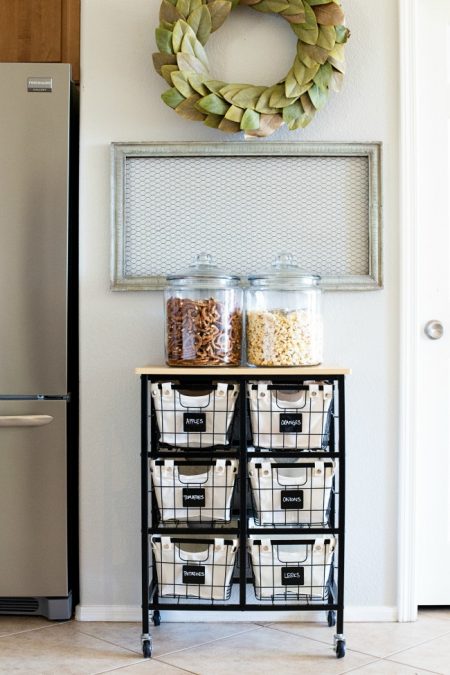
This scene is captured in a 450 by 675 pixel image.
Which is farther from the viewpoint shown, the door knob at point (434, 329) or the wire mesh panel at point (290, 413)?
the door knob at point (434, 329)

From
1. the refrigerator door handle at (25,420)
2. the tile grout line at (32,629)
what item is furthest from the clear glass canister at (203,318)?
the tile grout line at (32,629)

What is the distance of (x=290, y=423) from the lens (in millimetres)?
2271

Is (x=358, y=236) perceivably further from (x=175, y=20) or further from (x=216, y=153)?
(x=175, y=20)

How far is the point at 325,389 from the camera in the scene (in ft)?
7.45

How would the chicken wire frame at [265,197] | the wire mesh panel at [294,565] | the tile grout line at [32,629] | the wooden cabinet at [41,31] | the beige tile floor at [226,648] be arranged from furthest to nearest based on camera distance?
the wooden cabinet at [41,31] < the chicken wire frame at [265,197] < the tile grout line at [32,629] < the wire mesh panel at [294,565] < the beige tile floor at [226,648]

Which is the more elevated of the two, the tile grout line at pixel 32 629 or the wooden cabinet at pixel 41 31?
the wooden cabinet at pixel 41 31

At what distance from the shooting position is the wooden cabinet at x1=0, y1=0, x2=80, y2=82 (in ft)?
9.30

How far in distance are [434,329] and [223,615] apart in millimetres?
1199

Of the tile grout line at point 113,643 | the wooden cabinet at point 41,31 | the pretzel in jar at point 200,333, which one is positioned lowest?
the tile grout line at point 113,643

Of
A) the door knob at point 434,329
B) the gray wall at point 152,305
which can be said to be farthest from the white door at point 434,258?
the gray wall at point 152,305

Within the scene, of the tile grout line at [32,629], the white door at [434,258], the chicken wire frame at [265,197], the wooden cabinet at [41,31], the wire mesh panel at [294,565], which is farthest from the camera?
the wooden cabinet at [41,31]

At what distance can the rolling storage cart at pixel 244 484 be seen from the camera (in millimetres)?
2273

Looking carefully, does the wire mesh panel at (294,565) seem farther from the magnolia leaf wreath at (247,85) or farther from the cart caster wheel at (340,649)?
the magnolia leaf wreath at (247,85)

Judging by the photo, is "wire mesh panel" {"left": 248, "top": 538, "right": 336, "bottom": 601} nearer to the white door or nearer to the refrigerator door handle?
the white door
